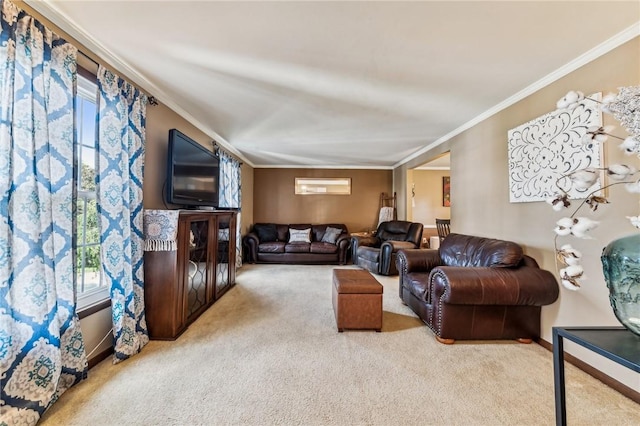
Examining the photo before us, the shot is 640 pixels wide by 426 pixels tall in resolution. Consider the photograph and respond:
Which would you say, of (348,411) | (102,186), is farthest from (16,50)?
(348,411)

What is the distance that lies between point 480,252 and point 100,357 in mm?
3475

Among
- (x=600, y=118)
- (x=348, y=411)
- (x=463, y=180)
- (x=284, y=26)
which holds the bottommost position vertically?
(x=348, y=411)

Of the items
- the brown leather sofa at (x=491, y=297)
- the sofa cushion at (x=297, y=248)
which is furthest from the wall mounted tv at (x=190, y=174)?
the brown leather sofa at (x=491, y=297)

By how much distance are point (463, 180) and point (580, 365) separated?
2250mm

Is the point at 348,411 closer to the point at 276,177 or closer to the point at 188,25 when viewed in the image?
the point at 188,25

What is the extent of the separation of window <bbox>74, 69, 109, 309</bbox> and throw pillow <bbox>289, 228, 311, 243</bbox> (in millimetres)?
4082

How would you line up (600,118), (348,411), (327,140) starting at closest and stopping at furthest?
(348,411), (600,118), (327,140)

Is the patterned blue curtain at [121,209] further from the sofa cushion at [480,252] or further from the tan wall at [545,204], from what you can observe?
the tan wall at [545,204]

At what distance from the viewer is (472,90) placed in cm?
248

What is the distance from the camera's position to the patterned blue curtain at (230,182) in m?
4.50

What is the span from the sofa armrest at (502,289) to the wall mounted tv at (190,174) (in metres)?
2.73

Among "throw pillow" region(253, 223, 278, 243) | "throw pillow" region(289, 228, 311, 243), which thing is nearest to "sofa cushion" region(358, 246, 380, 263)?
"throw pillow" region(289, 228, 311, 243)

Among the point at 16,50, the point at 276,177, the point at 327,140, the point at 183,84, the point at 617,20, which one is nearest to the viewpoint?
the point at 16,50

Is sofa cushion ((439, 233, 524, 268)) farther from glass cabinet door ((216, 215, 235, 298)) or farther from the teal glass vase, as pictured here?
glass cabinet door ((216, 215, 235, 298))
